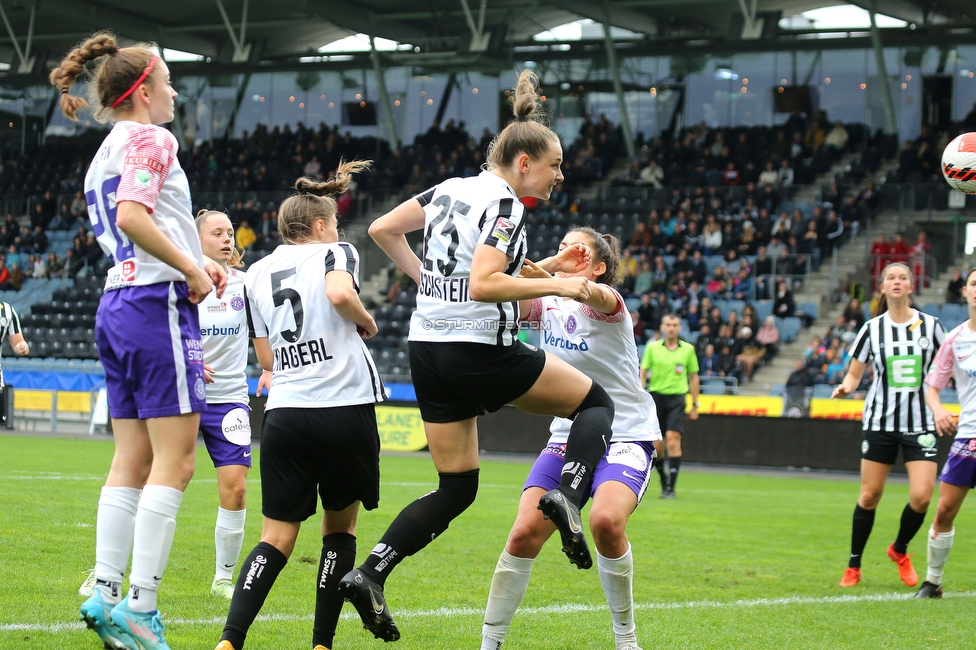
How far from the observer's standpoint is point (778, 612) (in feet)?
20.8

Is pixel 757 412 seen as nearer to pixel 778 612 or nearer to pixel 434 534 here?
pixel 778 612

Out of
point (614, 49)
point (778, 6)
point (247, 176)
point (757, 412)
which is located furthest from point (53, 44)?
point (757, 412)

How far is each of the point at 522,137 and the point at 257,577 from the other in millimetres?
2147

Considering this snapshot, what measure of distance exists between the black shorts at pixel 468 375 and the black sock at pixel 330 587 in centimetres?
73

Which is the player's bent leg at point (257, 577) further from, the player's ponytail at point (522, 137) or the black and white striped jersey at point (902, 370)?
the black and white striped jersey at point (902, 370)

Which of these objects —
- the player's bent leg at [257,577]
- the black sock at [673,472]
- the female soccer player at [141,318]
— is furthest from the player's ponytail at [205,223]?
the black sock at [673,472]

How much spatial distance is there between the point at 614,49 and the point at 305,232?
2891cm

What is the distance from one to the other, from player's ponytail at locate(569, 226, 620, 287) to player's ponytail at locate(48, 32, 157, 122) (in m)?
2.20

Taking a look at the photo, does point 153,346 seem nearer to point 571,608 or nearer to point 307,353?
point 307,353

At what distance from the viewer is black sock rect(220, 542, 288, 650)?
4.43 meters

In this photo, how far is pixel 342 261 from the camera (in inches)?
185

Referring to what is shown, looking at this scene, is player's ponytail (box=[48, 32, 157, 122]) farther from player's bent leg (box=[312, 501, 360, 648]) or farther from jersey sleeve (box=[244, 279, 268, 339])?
player's bent leg (box=[312, 501, 360, 648])

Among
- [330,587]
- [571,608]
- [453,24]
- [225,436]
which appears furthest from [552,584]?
[453,24]

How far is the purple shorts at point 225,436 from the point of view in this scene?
6.24 metres
